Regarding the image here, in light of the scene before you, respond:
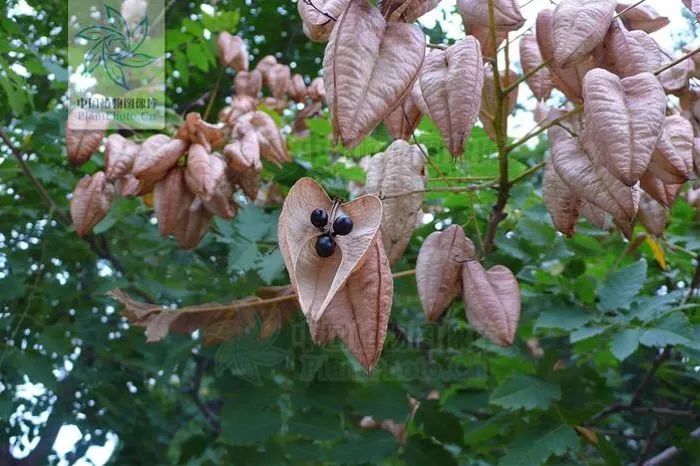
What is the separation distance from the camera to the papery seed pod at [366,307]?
3.38 feet

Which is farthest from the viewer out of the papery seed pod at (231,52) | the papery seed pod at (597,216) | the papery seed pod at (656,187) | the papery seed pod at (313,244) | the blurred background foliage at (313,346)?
the papery seed pod at (231,52)

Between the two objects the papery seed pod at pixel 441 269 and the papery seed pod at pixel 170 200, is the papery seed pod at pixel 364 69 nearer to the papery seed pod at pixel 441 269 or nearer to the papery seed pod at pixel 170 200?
the papery seed pod at pixel 441 269

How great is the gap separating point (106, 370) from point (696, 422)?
1.69 meters

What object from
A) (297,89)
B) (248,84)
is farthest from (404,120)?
(297,89)

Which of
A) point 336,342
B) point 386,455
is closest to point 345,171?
point 336,342

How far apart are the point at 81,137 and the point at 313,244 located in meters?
1.26

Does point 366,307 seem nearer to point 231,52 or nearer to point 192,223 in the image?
point 192,223

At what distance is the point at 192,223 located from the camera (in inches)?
78.2

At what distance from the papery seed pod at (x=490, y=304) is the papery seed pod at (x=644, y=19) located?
56 cm

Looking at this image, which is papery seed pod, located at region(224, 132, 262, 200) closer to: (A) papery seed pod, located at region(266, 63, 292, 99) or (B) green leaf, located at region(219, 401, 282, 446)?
(B) green leaf, located at region(219, 401, 282, 446)

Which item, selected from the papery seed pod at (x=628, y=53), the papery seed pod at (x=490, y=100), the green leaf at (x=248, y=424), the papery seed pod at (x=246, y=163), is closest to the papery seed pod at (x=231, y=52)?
the papery seed pod at (x=246, y=163)
